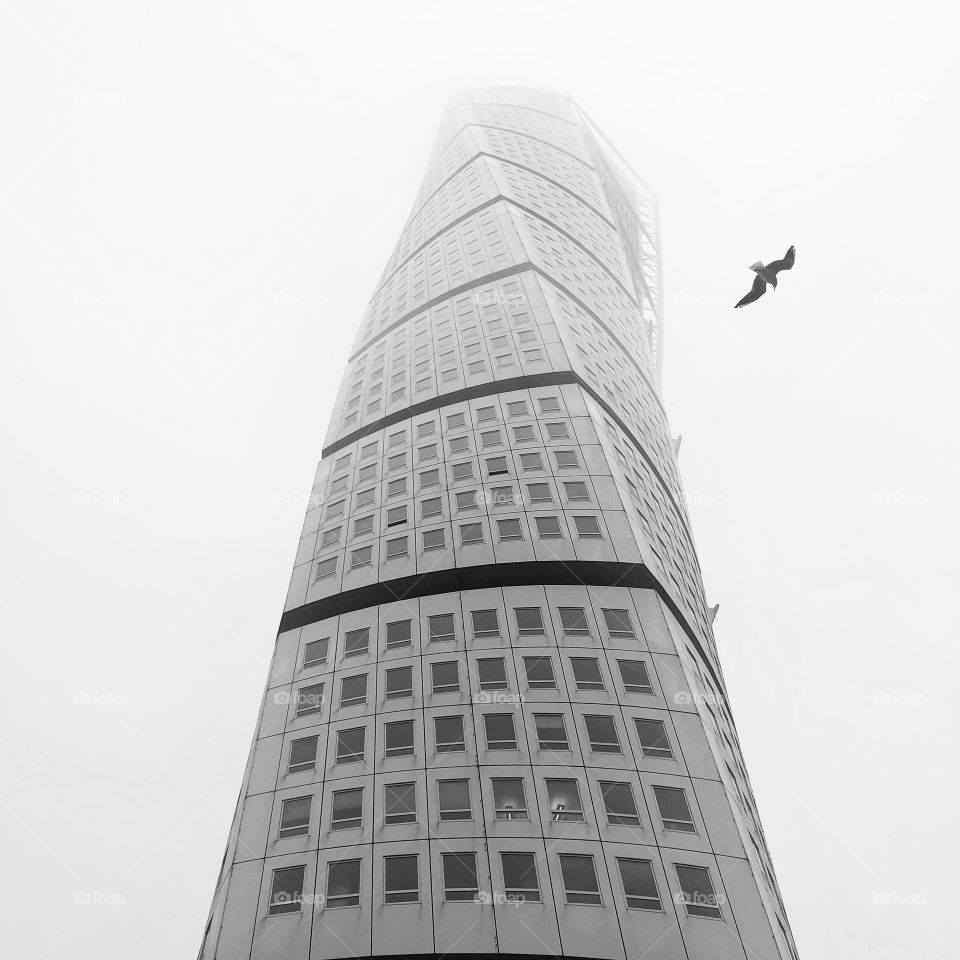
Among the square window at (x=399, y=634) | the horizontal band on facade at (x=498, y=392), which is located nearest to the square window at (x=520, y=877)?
the square window at (x=399, y=634)

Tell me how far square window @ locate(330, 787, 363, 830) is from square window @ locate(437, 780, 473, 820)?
6.94 ft

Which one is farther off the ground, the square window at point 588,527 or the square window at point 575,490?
the square window at point 575,490

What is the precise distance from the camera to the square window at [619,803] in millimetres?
22703

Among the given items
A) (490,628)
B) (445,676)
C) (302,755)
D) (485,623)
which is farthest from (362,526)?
(302,755)

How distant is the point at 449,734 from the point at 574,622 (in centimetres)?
558

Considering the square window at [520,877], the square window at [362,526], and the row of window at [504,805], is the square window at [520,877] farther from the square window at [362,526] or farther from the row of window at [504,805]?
the square window at [362,526]

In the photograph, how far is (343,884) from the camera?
21.8 m

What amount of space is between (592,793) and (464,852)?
359 centimetres

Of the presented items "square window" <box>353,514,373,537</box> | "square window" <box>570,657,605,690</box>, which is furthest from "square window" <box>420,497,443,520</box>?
"square window" <box>570,657,605,690</box>

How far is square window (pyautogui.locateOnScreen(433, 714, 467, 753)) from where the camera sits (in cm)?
2464

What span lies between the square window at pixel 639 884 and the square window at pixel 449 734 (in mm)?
5228

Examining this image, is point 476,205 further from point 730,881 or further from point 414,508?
point 730,881

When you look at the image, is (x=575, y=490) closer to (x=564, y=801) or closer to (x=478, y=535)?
(x=478, y=535)

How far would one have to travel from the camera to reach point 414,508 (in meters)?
35.0
